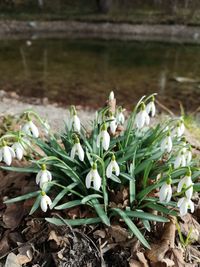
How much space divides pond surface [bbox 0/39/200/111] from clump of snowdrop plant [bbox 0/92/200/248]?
4963mm

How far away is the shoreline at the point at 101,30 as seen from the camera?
54.9ft

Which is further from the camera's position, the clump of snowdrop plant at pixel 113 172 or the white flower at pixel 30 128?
the white flower at pixel 30 128

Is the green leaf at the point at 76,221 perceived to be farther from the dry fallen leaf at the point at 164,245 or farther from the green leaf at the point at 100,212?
the dry fallen leaf at the point at 164,245

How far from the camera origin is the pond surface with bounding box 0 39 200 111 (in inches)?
321

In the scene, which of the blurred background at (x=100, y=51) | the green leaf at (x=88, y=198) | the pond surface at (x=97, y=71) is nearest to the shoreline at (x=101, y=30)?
the blurred background at (x=100, y=51)

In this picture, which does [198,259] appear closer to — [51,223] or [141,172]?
[141,172]

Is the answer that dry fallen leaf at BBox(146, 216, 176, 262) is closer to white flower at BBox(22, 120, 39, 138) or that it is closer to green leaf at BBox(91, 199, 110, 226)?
green leaf at BBox(91, 199, 110, 226)

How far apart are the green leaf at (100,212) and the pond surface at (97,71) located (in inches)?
207

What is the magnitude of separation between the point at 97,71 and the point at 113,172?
7.89 m

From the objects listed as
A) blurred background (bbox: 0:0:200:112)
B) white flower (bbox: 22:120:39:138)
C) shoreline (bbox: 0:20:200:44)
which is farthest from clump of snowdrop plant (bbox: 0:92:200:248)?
shoreline (bbox: 0:20:200:44)

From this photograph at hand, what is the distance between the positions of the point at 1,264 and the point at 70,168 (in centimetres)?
66

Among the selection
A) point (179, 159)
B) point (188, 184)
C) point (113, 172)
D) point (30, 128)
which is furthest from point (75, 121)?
point (188, 184)

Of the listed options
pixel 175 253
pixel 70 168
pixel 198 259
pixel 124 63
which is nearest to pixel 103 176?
pixel 70 168

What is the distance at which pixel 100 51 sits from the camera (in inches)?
512
